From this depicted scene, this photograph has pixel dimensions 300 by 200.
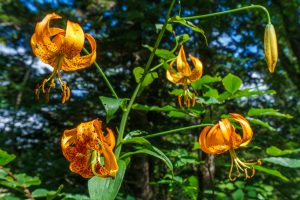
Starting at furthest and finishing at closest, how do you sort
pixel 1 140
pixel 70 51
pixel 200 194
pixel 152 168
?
pixel 152 168, pixel 1 140, pixel 200 194, pixel 70 51

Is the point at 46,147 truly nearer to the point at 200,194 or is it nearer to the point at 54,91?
the point at 54,91

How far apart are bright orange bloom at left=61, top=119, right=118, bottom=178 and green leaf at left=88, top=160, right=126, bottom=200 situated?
0.02 meters

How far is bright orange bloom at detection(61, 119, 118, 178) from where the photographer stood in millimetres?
924

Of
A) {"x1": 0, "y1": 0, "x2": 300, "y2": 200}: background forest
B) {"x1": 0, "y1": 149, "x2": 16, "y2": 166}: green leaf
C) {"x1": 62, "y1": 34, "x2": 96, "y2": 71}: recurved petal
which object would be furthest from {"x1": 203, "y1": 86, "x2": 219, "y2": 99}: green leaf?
{"x1": 0, "y1": 0, "x2": 300, "y2": 200}: background forest

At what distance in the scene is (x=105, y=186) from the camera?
3.02 ft

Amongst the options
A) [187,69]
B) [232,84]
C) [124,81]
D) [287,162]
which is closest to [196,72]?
[187,69]

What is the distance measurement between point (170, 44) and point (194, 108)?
3497mm

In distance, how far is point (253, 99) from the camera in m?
5.03

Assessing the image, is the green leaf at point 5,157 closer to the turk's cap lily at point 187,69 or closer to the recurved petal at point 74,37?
the recurved petal at point 74,37

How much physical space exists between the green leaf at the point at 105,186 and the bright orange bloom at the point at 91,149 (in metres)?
0.02

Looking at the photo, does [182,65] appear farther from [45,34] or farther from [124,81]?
[124,81]

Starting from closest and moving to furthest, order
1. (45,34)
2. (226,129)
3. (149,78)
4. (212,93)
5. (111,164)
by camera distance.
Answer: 1. (111,164)
2. (45,34)
3. (226,129)
4. (149,78)
5. (212,93)

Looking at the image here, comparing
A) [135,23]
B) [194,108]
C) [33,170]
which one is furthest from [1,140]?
[194,108]

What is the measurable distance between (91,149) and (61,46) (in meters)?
0.29
